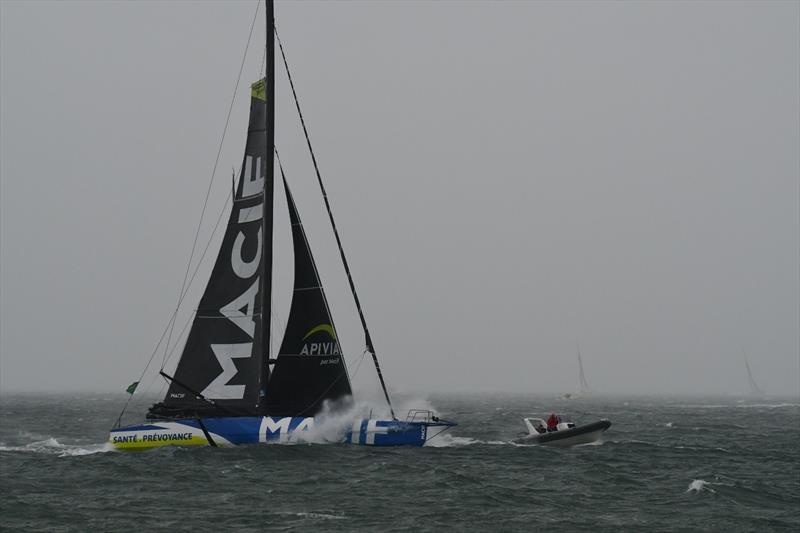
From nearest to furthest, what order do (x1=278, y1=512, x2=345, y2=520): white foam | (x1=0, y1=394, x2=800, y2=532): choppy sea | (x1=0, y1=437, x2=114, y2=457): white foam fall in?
(x1=0, y1=394, x2=800, y2=532): choppy sea → (x1=278, y1=512, x2=345, y2=520): white foam → (x1=0, y1=437, x2=114, y2=457): white foam

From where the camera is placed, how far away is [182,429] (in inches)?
1155

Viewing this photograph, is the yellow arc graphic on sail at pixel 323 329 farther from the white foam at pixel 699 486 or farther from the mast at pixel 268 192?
the white foam at pixel 699 486

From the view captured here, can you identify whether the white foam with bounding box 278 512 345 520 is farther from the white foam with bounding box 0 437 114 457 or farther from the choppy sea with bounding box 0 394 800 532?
the white foam with bounding box 0 437 114 457

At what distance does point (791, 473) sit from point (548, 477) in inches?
394

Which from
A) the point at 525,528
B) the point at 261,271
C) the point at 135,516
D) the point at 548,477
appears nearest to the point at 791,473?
the point at 548,477

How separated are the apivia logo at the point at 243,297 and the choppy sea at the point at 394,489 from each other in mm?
2593

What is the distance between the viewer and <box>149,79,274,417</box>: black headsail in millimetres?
30812


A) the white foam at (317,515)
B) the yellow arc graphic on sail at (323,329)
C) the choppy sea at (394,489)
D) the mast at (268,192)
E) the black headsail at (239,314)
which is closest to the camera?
the choppy sea at (394,489)

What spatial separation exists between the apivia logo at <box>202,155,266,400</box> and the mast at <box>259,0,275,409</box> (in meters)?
Result: 0.36

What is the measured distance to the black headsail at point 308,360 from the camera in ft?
101

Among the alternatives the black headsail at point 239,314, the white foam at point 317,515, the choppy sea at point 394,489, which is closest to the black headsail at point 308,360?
the black headsail at point 239,314

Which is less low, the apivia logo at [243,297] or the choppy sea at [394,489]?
the apivia logo at [243,297]

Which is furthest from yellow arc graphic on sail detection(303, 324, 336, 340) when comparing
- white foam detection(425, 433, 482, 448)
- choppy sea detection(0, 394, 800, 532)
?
white foam detection(425, 433, 482, 448)

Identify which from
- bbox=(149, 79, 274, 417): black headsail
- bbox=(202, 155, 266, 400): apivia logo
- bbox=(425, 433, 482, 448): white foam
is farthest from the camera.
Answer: bbox=(425, 433, 482, 448): white foam
